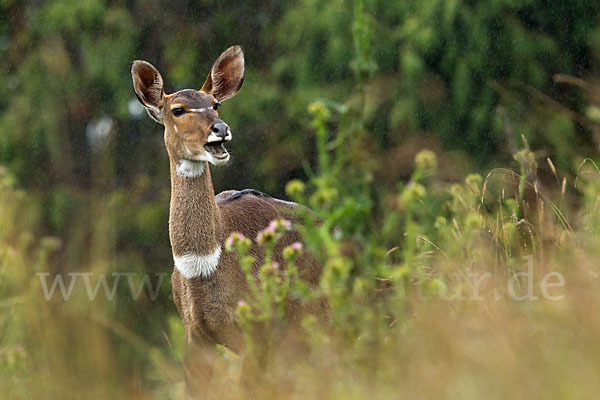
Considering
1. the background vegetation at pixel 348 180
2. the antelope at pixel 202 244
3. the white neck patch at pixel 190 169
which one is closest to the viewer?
the background vegetation at pixel 348 180

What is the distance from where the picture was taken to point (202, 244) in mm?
5879

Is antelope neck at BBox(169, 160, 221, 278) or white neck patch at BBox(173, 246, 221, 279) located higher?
antelope neck at BBox(169, 160, 221, 278)

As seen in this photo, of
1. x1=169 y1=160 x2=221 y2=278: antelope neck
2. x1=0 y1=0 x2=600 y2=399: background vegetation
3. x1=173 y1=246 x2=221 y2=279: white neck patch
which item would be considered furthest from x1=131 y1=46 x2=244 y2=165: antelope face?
x1=0 y1=0 x2=600 y2=399: background vegetation

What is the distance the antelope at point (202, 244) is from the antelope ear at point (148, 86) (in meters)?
0.01

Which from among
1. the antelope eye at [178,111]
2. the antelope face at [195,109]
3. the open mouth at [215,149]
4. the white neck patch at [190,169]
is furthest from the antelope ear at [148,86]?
the open mouth at [215,149]

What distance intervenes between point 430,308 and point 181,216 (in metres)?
2.28

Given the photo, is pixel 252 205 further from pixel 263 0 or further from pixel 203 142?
pixel 263 0

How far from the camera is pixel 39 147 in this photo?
13391 mm

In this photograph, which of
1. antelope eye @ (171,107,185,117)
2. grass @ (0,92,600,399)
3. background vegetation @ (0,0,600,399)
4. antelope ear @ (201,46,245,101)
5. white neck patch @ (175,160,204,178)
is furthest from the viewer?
antelope ear @ (201,46,245,101)

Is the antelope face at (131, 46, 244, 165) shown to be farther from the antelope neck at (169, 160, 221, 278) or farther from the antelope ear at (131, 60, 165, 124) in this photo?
the antelope neck at (169, 160, 221, 278)

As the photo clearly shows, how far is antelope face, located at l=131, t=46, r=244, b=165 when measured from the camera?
5891mm

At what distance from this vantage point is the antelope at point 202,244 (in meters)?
5.81

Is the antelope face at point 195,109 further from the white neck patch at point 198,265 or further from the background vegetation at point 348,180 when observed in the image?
the background vegetation at point 348,180

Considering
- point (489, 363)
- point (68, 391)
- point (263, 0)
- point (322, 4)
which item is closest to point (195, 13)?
point (263, 0)
